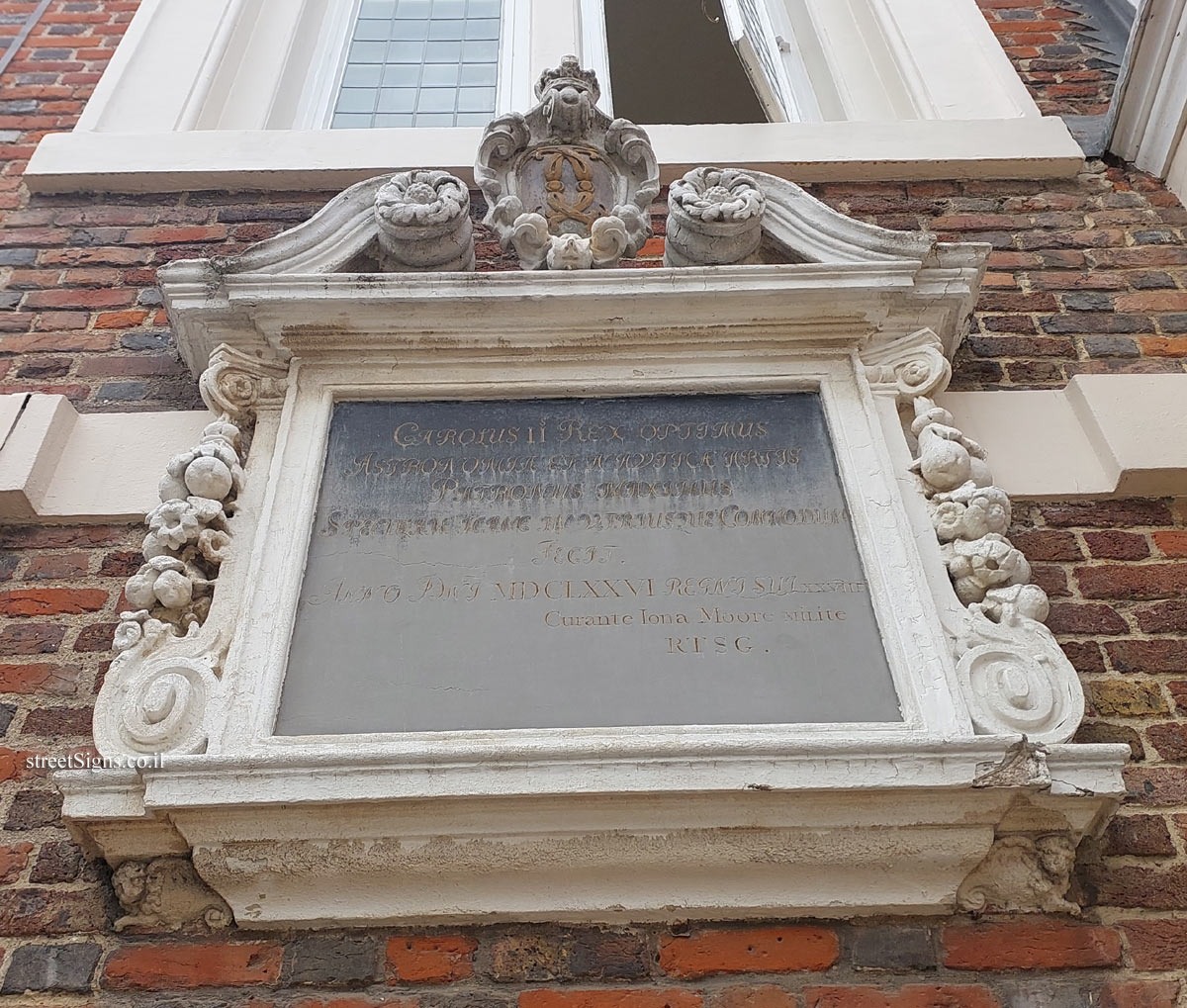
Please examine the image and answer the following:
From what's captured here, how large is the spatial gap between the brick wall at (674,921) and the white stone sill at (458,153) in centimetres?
8

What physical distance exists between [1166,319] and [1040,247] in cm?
52

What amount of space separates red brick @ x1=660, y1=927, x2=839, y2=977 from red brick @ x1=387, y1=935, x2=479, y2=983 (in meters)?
0.39

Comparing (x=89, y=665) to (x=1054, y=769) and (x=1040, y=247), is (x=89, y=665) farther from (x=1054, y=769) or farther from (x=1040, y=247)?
(x=1040, y=247)

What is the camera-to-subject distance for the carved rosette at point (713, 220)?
3393mm

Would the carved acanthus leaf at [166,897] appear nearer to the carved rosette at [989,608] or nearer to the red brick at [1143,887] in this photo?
the carved rosette at [989,608]

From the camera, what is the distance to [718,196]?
3.47 metres

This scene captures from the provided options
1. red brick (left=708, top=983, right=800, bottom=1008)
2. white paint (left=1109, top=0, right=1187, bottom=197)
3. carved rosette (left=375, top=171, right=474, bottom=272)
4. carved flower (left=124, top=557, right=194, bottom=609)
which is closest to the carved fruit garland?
carved flower (left=124, top=557, right=194, bottom=609)

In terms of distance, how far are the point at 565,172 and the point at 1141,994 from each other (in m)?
2.73

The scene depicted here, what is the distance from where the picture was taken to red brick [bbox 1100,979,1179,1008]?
227 cm

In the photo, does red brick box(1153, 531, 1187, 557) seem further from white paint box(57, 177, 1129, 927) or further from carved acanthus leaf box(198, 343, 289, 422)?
carved acanthus leaf box(198, 343, 289, 422)

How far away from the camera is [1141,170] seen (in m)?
4.41

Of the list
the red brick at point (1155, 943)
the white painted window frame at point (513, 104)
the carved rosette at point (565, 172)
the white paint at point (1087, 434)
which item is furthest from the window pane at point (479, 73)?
the red brick at point (1155, 943)

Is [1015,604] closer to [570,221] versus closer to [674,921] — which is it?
[674,921]

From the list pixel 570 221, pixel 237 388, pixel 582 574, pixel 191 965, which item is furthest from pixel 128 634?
pixel 570 221
